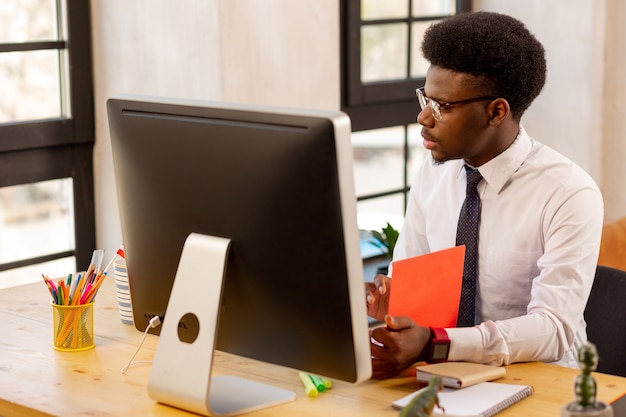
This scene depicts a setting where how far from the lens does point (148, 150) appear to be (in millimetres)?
1683

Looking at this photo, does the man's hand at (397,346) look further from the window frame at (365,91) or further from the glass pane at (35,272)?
the window frame at (365,91)

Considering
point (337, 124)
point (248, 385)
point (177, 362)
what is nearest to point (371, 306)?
point (248, 385)

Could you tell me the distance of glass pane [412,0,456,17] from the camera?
12.5 feet

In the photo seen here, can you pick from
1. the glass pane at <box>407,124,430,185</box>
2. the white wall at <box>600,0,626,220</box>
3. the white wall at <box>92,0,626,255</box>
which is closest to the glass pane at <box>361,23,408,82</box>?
the glass pane at <box>407,124,430,185</box>

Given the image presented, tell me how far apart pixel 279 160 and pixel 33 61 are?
1618mm

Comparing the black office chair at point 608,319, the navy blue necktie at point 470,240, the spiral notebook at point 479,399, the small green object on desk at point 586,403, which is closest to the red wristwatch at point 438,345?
the spiral notebook at point 479,399

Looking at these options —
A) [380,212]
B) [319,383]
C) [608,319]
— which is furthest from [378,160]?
[319,383]

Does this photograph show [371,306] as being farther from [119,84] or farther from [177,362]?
[119,84]

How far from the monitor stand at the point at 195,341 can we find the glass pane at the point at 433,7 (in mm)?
2383

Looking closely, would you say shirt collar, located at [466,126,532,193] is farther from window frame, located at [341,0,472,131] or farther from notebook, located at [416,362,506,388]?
window frame, located at [341,0,472,131]

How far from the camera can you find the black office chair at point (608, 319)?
2113 mm

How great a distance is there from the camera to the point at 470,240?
2.17m

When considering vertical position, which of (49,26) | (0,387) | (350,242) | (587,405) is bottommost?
(0,387)

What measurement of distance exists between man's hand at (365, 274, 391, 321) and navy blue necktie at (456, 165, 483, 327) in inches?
7.2
